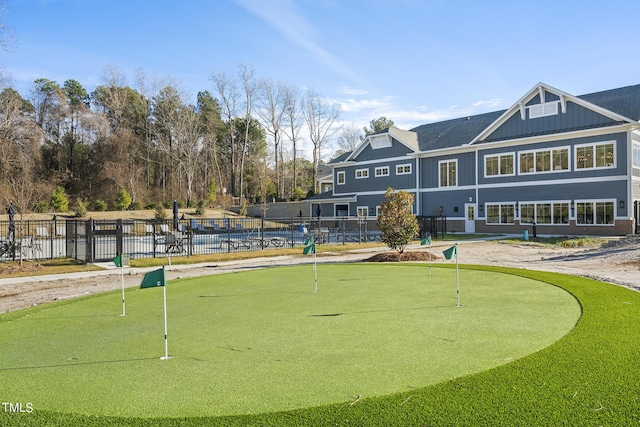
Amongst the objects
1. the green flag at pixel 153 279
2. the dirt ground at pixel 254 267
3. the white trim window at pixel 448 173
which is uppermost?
the white trim window at pixel 448 173

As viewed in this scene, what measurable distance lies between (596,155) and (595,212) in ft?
13.1

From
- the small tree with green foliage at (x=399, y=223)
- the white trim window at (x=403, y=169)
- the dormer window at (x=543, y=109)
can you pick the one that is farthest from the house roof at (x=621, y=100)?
the small tree with green foliage at (x=399, y=223)

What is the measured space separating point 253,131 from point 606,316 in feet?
224

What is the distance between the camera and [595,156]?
3130 cm

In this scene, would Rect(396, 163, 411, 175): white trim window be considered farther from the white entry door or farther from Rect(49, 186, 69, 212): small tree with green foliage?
Rect(49, 186, 69, 212): small tree with green foliage

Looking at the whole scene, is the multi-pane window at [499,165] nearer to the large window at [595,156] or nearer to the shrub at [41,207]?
the large window at [595,156]

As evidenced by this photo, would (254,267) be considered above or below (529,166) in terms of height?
below

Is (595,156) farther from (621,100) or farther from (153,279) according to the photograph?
(153,279)

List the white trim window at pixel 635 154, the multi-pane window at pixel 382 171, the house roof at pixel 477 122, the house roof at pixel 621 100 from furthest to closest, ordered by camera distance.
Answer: the multi-pane window at pixel 382 171 → the house roof at pixel 477 122 → the house roof at pixel 621 100 → the white trim window at pixel 635 154

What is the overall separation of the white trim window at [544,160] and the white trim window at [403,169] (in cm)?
1074

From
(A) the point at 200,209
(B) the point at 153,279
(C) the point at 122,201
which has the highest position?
(C) the point at 122,201

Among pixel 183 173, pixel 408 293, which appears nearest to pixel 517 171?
pixel 408 293

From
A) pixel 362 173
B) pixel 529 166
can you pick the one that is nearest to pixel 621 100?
pixel 529 166

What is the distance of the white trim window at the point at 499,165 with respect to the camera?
36000 mm
